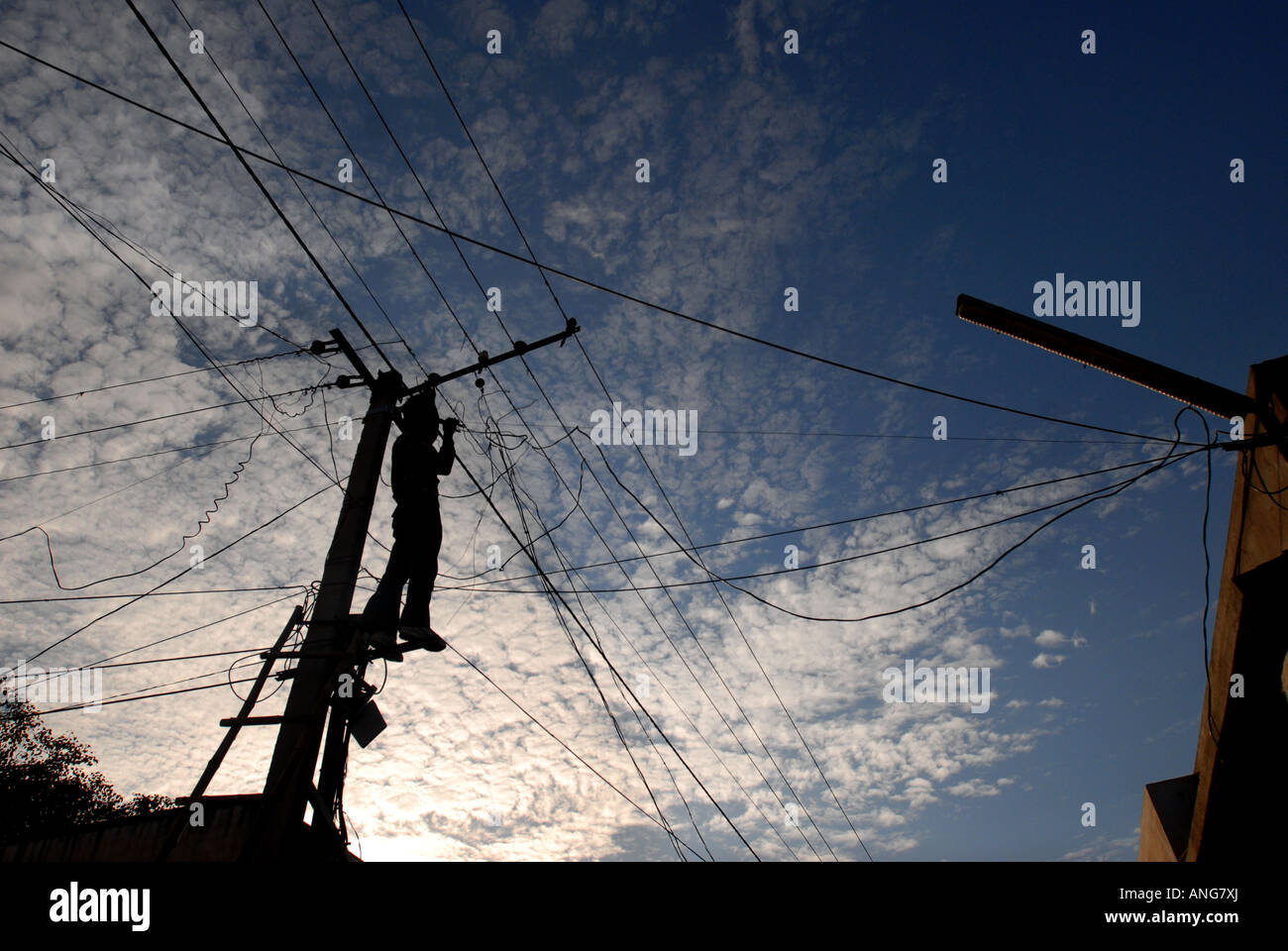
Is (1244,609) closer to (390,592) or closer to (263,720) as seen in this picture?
(390,592)

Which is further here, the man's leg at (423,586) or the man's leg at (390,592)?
the man's leg at (423,586)

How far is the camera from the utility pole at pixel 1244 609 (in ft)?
20.7

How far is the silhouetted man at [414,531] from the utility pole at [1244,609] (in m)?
5.73

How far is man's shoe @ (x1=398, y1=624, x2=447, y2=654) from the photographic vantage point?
726 cm

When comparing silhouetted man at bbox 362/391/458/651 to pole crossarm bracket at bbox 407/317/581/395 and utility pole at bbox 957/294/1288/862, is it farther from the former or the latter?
utility pole at bbox 957/294/1288/862

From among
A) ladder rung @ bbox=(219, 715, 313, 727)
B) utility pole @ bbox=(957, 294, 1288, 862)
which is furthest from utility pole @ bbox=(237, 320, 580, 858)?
utility pole @ bbox=(957, 294, 1288, 862)

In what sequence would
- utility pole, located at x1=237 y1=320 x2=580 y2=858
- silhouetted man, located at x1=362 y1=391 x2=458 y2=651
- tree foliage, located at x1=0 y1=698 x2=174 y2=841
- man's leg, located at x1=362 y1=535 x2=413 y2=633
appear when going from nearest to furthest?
utility pole, located at x1=237 y1=320 x2=580 y2=858, man's leg, located at x1=362 y1=535 x2=413 y2=633, silhouetted man, located at x1=362 y1=391 x2=458 y2=651, tree foliage, located at x1=0 y1=698 x2=174 y2=841

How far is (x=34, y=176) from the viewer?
21.0 ft

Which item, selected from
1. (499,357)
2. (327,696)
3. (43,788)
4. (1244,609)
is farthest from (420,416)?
(43,788)

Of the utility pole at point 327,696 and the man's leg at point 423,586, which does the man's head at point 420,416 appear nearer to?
the utility pole at point 327,696

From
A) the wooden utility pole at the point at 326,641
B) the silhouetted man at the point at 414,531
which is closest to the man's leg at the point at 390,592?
the silhouetted man at the point at 414,531

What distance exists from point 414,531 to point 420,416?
1401mm
